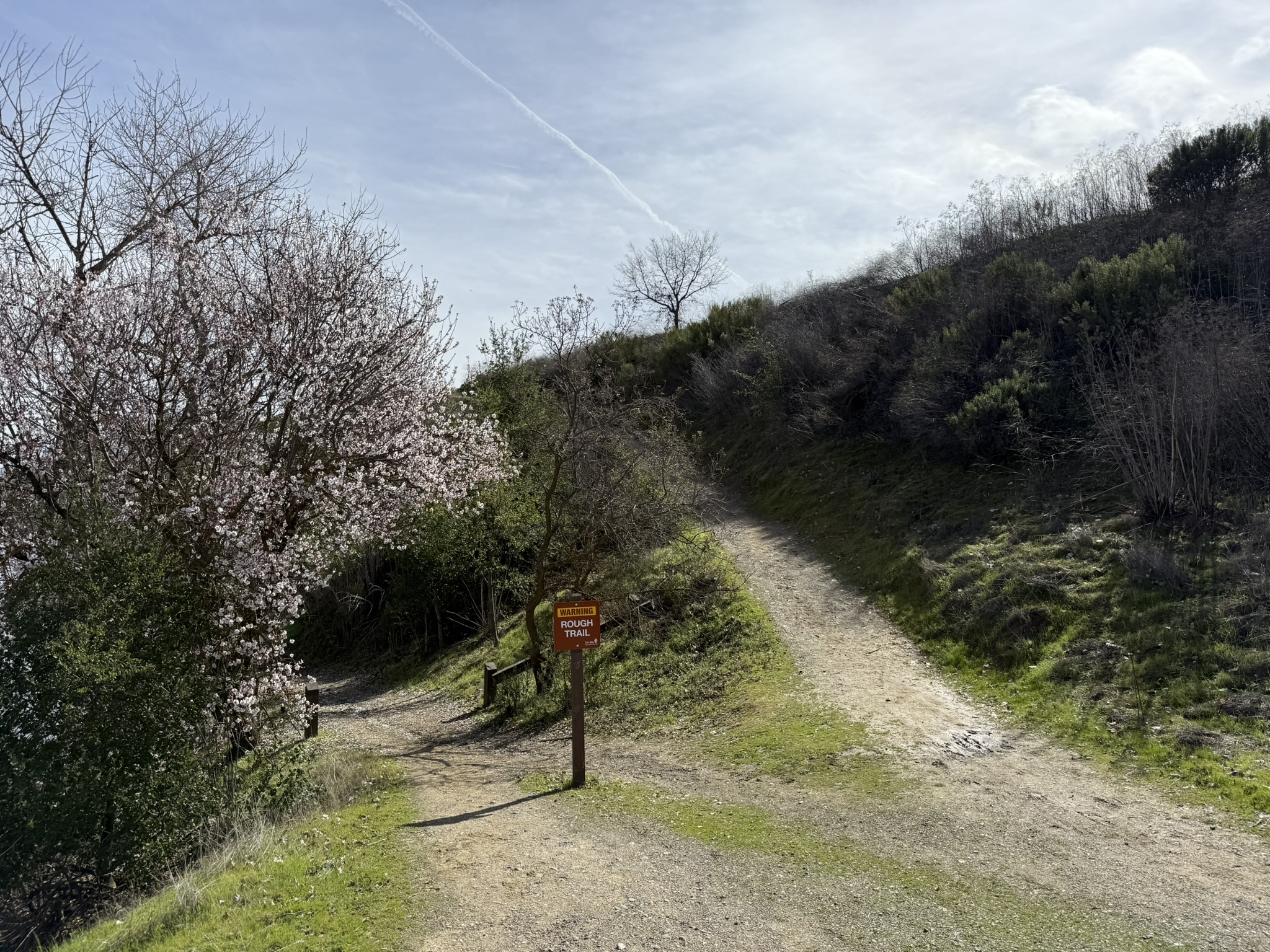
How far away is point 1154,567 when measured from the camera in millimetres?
11500

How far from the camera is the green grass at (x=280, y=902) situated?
566cm

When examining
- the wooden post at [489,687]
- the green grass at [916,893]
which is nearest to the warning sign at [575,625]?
the green grass at [916,893]

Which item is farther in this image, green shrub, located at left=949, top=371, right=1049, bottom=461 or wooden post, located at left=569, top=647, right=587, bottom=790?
green shrub, located at left=949, top=371, right=1049, bottom=461

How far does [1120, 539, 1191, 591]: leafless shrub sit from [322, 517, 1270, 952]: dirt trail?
3.23 metres

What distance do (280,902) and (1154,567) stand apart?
11.4 meters

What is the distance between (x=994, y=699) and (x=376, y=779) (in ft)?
26.7

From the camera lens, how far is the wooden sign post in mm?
9367

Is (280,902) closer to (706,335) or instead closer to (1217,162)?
(1217,162)

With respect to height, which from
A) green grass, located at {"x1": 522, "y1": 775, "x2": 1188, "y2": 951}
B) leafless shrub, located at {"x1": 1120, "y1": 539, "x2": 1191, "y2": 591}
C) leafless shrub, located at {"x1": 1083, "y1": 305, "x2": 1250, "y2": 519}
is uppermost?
leafless shrub, located at {"x1": 1083, "y1": 305, "x2": 1250, "y2": 519}

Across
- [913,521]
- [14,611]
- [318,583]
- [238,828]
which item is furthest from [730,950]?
[913,521]

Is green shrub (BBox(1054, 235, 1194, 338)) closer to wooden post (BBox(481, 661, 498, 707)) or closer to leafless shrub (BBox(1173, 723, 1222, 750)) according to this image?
leafless shrub (BBox(1173, 723, 1222, 750))

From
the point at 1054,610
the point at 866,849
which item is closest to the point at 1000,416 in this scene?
the point at 1054,610

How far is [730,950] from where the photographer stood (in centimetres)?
529

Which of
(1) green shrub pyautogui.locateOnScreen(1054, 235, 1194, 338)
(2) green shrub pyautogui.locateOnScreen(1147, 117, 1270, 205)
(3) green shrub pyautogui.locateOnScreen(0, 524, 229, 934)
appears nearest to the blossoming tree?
(3) green shrub pyautogui.locateOnScreen(0, 524, 229, 934)
